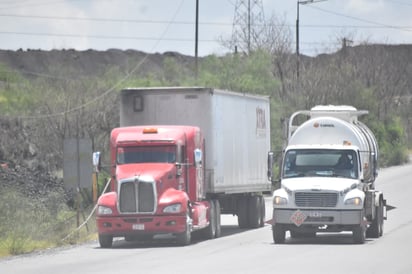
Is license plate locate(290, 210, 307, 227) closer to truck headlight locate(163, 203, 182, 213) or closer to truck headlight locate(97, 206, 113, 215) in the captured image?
truck headlight locate(163, 203, 182, 213)

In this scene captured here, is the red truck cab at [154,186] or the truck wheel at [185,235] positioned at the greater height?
the red truck cab at [154,186]

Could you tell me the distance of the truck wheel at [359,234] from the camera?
87.0 ft

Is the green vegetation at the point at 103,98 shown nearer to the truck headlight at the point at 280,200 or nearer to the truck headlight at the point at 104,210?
the truck headlight at the point at 104,210

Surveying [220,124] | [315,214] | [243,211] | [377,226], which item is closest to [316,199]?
[315,214]

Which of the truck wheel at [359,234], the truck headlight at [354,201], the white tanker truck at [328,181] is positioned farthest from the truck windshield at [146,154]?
the truck wheel at [359,234]

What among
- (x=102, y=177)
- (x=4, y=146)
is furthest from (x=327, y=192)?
(x=4, y=146)

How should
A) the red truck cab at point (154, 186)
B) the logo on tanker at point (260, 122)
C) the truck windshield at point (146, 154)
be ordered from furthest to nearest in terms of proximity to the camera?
the logo on tanker at point (260, 122)
the truck windshield at point (146, 154)
the red truck cab at point (154, 186)

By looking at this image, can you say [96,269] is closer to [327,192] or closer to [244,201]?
[327,192]

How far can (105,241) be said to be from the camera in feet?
90.5

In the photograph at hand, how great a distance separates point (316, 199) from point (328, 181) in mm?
650

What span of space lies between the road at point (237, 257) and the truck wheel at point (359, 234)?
170 millimetres

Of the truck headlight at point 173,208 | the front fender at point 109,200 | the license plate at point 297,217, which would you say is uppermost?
the front fender at point 109,200

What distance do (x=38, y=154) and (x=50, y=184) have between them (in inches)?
284

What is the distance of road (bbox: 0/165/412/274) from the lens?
2050 centimetres
